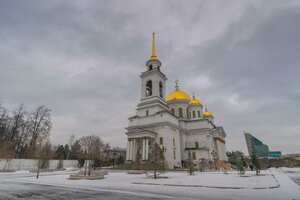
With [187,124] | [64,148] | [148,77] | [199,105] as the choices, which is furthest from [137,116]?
[64,148]

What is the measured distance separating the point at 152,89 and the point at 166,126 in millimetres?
10308

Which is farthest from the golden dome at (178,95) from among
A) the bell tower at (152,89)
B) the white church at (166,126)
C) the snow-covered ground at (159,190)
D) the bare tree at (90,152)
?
the snow-covered ground at (159,190)

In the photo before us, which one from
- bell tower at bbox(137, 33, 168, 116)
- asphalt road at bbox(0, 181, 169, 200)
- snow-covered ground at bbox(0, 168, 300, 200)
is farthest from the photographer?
bell tower at bbox(137, 33, 168, 116)

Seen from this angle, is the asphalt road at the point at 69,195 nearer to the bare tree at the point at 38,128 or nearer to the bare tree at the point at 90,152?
the bare tree at the point at 90,152

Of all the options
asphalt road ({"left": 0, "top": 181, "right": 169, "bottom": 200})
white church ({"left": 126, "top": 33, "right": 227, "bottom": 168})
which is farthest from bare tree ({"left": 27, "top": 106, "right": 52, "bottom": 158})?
asphalt road ({"left": 0, "top": 181, "right": 169, "bottom": 200})

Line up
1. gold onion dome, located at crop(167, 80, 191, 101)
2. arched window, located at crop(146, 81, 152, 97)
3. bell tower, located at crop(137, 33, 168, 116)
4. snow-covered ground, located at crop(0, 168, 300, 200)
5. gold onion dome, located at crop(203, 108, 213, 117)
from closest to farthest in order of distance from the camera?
snow-covered ground, located at crop(0, 168, 300, 200) < bell tower, located at crop(137, 33, 168, 116) < arched window, located at crop(146, 81, 152, 97) < gold onion dome, located at crop(167, 80, 191, 101) < gold onion dome, located at crop(203, 108, 213, 117)

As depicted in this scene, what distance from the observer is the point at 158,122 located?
37.3 metres

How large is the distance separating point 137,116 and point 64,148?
1427 inches

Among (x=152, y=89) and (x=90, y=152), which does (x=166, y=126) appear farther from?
(x=90, y=152)

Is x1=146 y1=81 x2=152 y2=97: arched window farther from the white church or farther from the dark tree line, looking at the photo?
the dark tree line

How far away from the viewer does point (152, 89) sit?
138 feet

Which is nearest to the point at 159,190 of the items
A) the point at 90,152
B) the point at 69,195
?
the point at 69,195

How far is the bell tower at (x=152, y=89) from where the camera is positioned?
40156mm

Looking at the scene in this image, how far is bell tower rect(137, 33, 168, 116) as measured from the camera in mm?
40156
